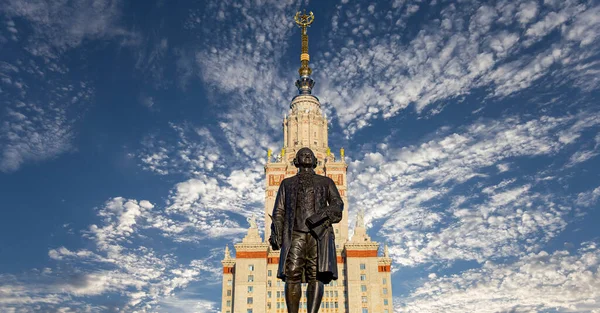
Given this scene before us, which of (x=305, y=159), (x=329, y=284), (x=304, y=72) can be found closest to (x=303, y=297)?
(x=329, y=284)

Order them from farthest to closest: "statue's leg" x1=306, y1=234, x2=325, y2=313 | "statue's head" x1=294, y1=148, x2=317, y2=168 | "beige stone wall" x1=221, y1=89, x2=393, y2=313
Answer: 1. "beige stone wall" x1=221, y1=89, x2=393, y2=313
2. "statue's head" x1=294, y1=148, x2=317, y2=168
3. "statue's leg" x1=306, y1=234, x2=325, y2=313

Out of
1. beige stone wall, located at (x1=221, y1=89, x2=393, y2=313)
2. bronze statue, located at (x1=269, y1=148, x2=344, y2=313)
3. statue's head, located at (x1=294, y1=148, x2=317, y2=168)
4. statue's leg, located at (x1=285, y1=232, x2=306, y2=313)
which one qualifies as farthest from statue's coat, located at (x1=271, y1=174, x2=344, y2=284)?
beige stone wall, located at (x1=221, y1=89, x2=393, y2=313)

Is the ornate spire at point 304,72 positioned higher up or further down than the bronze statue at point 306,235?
higher up

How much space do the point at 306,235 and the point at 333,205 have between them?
111 centimetres

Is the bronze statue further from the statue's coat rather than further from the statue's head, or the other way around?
the statue's head

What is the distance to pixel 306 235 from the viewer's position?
14156 millimetres

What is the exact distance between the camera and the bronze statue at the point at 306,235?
13672 millimetres

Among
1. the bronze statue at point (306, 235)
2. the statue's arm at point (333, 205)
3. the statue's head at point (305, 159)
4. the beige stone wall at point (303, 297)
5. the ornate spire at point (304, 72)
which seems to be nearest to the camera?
the bronze statue at point (306, 235)

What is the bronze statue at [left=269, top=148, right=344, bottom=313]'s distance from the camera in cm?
1367

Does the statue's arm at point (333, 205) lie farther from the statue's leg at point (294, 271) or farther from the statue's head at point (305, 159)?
the statue's leg at point (294, 271)

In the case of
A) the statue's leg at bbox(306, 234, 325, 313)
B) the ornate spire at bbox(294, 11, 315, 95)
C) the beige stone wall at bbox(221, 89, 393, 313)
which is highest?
the ornate spire at bbox(294, 11, 315, 95)

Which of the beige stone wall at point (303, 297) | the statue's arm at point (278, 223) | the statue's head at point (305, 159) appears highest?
the beige stone wall at point (303, 297)

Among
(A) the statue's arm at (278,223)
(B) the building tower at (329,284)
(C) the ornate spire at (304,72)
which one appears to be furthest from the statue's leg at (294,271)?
(C) the ornate spire at (304,72)

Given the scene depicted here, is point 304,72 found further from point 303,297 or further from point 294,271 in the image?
point 294,271
